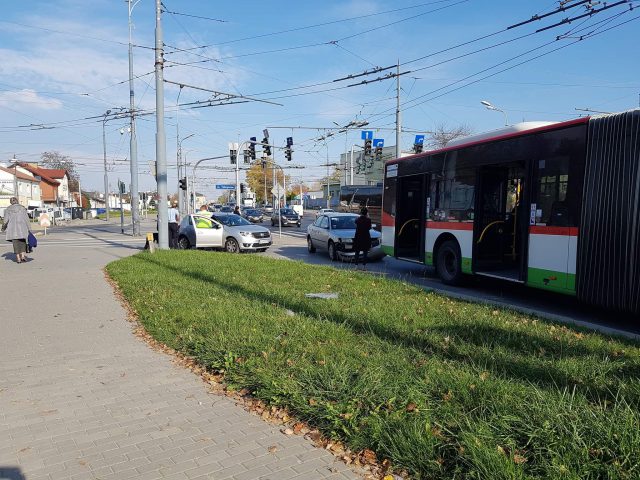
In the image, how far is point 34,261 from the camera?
1658 centimetres

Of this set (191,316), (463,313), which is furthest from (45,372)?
(463,313)

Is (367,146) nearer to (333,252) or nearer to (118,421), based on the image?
(333,252)

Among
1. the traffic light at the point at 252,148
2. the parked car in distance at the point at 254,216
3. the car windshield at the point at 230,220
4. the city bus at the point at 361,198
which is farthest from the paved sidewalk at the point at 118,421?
the parked car in distance at the point at 254,216

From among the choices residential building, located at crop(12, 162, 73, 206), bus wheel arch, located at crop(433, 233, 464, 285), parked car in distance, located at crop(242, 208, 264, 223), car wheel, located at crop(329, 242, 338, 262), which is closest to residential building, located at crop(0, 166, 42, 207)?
residential building, located at crop(12, 162, 73, 206)

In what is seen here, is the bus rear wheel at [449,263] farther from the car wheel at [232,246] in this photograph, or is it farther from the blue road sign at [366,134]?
the blue road sign at [366,134]

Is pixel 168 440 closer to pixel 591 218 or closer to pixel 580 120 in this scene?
pixel 591 218

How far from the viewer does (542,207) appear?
8.77m

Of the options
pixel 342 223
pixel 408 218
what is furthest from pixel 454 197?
pixel 342 223

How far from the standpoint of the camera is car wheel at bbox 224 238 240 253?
65.9 ft

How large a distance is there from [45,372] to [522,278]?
299 inches

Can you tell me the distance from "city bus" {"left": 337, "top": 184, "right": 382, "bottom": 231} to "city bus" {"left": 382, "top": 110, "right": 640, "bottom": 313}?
25359mm

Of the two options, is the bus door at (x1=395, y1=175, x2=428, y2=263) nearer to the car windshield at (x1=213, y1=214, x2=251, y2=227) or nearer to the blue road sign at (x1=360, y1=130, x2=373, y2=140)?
the car windshield at (x1=213, y1=214, x2=251, y2=227)

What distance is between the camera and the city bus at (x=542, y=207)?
7305 mm

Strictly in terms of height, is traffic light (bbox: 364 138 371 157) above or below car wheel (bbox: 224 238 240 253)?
above
